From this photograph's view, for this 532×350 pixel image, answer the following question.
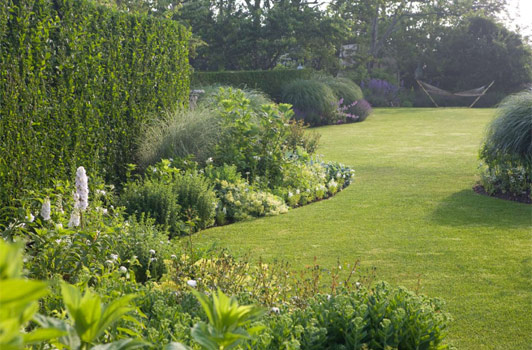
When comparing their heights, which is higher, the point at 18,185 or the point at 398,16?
the point at 398,16

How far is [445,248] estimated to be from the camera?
5625 mm

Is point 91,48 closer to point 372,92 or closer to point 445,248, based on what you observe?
point 445,248

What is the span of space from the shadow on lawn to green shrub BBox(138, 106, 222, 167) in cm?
351

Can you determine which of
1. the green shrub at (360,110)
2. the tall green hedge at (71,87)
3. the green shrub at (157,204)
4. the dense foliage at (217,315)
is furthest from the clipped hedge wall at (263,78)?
the dense foliage at (217,315)

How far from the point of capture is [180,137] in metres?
8.06

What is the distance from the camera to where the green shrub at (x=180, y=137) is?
7836mm

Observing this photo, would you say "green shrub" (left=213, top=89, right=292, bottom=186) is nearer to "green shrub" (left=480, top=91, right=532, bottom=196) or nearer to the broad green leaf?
"green shrub" (left=480, top=91, right=532, bottom=196)

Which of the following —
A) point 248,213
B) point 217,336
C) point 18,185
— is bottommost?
point 248,213

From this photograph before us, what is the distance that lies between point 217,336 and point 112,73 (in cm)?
662

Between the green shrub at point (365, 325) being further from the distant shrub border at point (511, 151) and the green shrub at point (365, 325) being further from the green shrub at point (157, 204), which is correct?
the distant shrub border at point (511, 151)

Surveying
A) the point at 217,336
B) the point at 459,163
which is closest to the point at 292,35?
the point at 459,163

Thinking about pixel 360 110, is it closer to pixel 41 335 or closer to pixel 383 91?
pixel 383 91

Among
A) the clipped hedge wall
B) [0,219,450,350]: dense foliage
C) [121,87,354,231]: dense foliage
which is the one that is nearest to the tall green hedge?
[121,87,354,231]: dense foliage

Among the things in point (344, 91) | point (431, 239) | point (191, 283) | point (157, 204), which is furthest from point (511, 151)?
point (344, 91)
